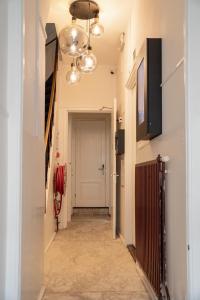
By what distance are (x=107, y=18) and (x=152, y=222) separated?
300 centimetres

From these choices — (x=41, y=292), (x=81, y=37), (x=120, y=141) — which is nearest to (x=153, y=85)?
(x=81, y=37)

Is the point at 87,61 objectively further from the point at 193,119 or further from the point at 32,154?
the point at 193,119

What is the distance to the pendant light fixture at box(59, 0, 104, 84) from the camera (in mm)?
3143

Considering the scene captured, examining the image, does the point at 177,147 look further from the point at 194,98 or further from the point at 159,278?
the point at 159,278

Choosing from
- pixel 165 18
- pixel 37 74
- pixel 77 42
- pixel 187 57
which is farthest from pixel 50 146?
pixel 187 57

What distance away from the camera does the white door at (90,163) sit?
8241mm

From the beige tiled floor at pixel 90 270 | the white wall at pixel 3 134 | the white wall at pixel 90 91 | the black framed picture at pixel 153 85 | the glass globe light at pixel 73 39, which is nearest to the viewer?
the white wall at pixel 3 134

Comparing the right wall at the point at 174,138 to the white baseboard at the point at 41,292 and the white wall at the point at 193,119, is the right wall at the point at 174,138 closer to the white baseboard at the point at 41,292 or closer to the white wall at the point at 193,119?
the white wall at the point at 193,119

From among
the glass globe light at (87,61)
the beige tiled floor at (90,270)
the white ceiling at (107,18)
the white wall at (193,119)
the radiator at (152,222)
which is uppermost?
the white ceiling at (107,18)

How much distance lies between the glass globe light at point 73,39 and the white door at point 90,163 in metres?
5.07

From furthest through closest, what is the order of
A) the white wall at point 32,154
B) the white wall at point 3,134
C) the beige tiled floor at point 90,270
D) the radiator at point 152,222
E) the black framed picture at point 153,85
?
the beige tiled floor at point 90,270 → the black framed picture at point 153,85 → the radiator at point 152,222 → the white wall at point 32,154 → the white wall at point 3,134

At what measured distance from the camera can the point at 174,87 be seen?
6.91 ft

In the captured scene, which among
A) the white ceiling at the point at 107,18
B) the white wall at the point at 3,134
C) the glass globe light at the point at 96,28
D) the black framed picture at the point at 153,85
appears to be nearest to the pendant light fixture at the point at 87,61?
the glass globe light at the point at 96,28

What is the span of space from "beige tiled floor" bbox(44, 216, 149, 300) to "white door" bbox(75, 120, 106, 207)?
2.86 m
